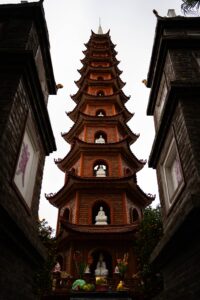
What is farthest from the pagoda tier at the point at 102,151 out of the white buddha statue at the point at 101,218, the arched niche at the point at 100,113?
the arched niche at the point at 100,113

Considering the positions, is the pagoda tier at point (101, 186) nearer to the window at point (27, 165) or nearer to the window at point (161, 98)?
the window at point (161, 98)

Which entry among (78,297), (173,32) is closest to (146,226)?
(78,297)

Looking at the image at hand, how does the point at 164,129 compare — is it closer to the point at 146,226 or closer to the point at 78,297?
the point at 146,226

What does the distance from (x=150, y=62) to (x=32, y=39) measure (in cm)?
383

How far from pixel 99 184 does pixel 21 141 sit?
40.9 ft

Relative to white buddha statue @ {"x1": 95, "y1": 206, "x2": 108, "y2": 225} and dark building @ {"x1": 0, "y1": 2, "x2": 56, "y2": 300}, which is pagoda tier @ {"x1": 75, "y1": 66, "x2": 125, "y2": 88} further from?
dark building @ {"x1": 0, "y1": 2, "x2": 56, "y2": 300}

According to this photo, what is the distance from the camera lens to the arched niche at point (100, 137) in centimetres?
2170

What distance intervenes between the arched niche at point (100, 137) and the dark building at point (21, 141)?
43.0 feet

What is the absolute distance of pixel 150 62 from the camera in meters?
9.40

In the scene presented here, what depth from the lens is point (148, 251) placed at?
12.0m

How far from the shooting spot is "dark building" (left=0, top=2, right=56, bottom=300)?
514cm

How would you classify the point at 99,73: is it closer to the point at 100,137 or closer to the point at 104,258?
the point at 100,137

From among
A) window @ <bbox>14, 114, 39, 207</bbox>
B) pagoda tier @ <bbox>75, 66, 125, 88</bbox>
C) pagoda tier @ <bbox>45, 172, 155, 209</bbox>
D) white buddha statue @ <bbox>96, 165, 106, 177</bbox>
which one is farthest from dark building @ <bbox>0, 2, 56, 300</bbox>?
pagoda tier @ <bbox>75, 66, 125, 88</bbox>

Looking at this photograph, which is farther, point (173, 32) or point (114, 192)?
point (114, 192)
